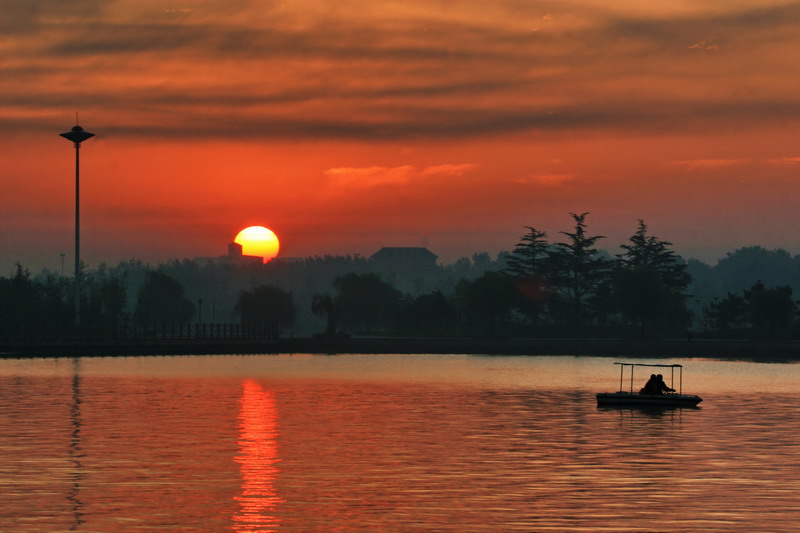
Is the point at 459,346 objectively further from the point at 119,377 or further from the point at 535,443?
the point at 535,443

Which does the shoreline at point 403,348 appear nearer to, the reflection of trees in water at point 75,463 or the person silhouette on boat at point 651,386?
the reflection of trees in water at point 75,463

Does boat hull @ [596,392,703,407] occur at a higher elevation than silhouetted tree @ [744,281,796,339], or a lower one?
lower

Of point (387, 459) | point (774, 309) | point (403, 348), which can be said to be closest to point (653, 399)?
point (387, 459)

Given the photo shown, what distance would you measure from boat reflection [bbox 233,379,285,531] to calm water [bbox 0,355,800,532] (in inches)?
4.6

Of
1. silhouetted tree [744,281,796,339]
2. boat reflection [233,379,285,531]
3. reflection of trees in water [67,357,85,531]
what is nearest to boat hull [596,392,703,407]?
boat reflection [233,379,285,531]

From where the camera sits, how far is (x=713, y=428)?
67.6m

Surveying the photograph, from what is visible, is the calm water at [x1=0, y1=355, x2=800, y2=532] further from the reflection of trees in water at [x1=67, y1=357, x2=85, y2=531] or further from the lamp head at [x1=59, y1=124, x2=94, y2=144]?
the lamp head at [x1=59, y1=124, x2=94, y2=144]

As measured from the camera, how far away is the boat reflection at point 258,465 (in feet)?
118

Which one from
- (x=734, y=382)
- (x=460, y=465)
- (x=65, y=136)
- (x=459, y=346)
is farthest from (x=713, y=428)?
(x=65, y=136)

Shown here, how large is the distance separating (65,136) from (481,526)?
6613 inches

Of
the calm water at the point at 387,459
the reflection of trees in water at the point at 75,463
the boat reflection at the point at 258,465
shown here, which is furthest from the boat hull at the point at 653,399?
the reflection of trees in water at the point at 75,463

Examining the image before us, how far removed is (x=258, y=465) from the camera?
48688mm

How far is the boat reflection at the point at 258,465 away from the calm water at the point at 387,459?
0.38ft

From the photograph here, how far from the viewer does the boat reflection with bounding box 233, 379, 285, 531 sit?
118ft
